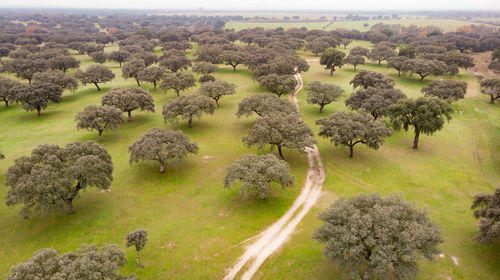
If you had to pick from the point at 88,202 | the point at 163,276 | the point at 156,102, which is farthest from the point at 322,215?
the point at 156,102

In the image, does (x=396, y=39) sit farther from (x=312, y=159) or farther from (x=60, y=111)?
(x=60, y=111)

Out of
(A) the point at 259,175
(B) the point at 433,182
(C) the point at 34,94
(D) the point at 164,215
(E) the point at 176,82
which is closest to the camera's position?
(A) the point at 259,175

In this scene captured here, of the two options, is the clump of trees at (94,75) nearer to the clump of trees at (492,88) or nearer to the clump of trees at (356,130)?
the clump of trees at (356,130)

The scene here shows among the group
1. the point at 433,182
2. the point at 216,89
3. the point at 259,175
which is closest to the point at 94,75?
the point at 216,89

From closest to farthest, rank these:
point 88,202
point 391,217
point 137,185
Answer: point 391,217, point 88,202, point 137,185

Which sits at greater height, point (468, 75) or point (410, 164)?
point (468, 75)

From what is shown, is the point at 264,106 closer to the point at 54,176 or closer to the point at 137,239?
the point at 137,239

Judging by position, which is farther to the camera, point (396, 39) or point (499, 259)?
point (396, 39)
